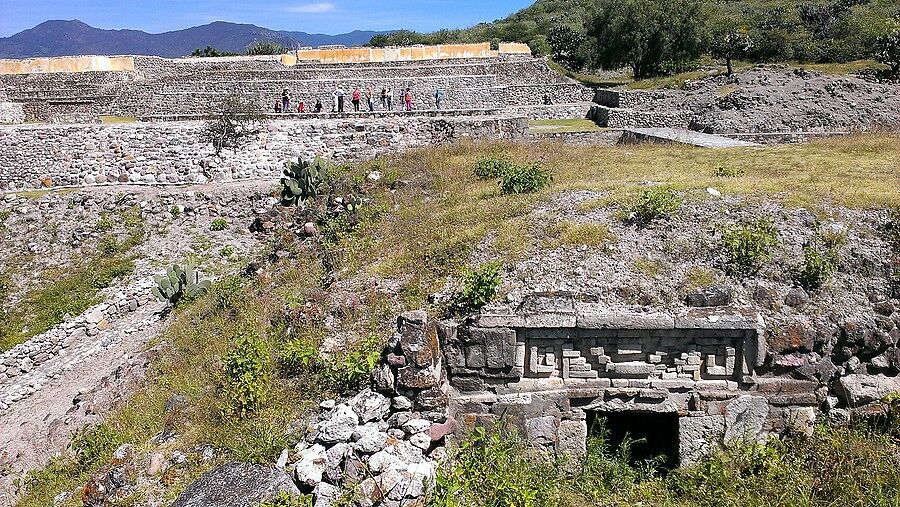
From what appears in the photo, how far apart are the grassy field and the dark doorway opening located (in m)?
0.63

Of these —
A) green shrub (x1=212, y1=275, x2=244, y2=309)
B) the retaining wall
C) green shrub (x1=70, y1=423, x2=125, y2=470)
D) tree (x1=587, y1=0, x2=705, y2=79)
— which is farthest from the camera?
tree (x1=587, y1=0, x2=705, y2=79)

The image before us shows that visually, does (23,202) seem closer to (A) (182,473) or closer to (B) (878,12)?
(A) (182,473)

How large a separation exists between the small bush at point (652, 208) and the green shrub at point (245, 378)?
4307 mm

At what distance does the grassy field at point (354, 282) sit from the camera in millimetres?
5857

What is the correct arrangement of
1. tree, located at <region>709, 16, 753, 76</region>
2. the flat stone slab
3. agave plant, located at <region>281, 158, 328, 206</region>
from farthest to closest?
tree, located at <region>709, 16, 753, 76</region>
the flat stone slab
agave plant, located at <region>281, 158, 328, 206</region>

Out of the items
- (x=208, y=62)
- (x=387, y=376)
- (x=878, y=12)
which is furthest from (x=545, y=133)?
(x=878, y=12)

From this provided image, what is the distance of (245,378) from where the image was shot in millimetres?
5957

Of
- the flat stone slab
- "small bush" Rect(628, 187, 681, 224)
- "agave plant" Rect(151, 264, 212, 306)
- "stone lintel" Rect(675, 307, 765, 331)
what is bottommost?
"agave plant" Rect(151, 264, 212, 306)

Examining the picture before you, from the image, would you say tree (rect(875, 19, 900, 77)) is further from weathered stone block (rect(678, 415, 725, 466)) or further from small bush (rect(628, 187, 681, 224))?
weathered stone block (rect(678, 415, 725, 466))

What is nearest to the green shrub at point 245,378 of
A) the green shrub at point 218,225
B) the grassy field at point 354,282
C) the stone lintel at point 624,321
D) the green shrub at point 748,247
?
the grassy field at point 354,282

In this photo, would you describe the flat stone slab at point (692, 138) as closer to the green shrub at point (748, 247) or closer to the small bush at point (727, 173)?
the small bush at point (727, 173)

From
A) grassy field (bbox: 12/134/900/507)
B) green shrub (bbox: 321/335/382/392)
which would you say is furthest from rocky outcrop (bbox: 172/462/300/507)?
green shrub (bbox: 321/335/382/392)

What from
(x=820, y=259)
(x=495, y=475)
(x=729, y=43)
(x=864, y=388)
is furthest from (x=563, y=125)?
(x=729, y=43)

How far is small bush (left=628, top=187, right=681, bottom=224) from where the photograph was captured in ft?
23.6
